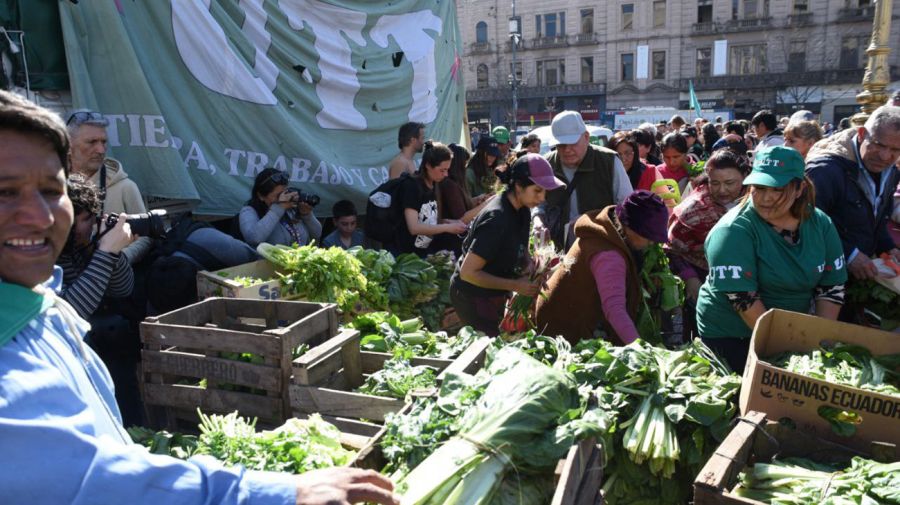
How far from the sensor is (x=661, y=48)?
50812mm

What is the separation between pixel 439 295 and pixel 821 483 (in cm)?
388

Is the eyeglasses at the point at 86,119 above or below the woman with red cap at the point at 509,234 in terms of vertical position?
above

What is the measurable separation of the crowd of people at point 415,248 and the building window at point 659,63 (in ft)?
159

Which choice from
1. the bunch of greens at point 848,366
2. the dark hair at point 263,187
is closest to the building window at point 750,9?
the dark hair at point 263,187

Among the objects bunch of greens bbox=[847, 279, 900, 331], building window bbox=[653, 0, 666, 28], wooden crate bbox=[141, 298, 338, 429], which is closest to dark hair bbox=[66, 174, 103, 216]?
wooden crate bbox=[141, 298, 338, 429]

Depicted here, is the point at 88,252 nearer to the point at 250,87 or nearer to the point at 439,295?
the point at 439,295

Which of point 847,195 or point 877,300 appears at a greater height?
point 847,195

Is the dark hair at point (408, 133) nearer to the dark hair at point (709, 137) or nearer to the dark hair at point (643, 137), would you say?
the dark hair at point (643, 137)

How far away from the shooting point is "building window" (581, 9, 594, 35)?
173 ft

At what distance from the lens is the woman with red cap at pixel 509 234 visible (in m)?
4.07

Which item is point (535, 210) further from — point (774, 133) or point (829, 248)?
point (774, 133)

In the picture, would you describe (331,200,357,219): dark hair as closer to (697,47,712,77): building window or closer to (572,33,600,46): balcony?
(697,47,712,77): building window

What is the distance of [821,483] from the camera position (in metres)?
2.31

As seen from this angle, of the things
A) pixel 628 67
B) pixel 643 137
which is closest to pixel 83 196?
pixel 643 137
